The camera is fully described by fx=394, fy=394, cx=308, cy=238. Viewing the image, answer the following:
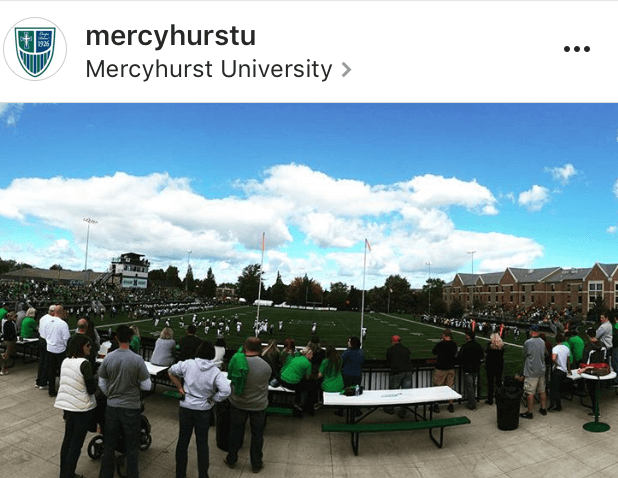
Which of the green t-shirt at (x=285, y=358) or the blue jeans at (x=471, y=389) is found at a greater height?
the green t-shirt at (x=285, y=358)

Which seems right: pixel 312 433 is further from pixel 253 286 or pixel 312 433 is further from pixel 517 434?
pixel 253 286

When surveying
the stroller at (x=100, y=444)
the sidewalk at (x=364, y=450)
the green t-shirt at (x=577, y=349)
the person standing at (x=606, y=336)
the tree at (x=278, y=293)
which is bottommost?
the tree at (x=278, y=293)

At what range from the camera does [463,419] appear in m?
6.05

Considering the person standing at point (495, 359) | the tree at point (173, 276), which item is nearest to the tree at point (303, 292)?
the tree at point (173, 276)

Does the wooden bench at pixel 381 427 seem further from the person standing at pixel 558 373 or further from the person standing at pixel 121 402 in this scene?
the person standing at pixel 558 373

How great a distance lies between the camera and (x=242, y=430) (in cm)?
530

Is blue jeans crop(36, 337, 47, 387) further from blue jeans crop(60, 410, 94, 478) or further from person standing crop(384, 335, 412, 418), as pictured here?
person standing crop(384, 335, 412, 418)

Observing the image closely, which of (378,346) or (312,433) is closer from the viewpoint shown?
(312,433)

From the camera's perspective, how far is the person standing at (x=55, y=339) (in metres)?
7.43

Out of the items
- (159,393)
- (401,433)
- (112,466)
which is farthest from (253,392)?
(159,393)

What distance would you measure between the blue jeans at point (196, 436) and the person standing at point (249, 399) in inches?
21.2

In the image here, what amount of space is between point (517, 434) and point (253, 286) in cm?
11906

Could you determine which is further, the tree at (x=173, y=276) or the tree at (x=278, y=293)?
the tree at (x=173, y=276)

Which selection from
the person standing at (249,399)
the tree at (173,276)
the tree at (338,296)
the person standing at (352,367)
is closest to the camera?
the person standing at (249,399)
